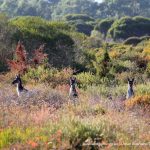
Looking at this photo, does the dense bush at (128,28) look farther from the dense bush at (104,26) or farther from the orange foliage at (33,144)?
the orange foliage at (33,144)

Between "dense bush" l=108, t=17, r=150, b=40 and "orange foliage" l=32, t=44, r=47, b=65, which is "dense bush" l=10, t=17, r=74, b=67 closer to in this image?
"orange foliage" l=32, t=44, r=47, b=65

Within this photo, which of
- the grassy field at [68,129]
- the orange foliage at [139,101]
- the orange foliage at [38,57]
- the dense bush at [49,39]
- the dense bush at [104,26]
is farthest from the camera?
the dense bush at [104,26]

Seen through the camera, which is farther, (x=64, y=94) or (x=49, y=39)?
(x=49, y=39)

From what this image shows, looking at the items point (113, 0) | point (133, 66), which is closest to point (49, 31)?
point (133, 66)

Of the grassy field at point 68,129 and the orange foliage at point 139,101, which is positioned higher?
the grassy field at point 68,129

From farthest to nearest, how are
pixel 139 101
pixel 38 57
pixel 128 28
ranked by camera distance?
pixel 128 28
pixel 38 57
pixel 139 101

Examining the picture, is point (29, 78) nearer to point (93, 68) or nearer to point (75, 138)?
point (93, 68)

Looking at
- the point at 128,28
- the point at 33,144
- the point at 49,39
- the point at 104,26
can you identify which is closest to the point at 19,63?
the point at 49,39

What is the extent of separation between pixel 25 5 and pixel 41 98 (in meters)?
104

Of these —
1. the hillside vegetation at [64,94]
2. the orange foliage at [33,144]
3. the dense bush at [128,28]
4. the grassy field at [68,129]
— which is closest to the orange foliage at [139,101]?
the hillside vegetation at [64,94]

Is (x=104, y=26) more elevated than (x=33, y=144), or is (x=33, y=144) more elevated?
(x=33, y=144)

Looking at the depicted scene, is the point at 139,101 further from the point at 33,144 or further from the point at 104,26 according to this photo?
the point at 104,26

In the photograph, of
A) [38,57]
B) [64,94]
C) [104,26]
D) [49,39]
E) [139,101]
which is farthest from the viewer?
[104,26]

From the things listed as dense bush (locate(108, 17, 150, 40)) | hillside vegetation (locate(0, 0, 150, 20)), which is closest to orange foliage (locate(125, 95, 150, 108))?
dense bush (locate(108, 17, 150, 40))
